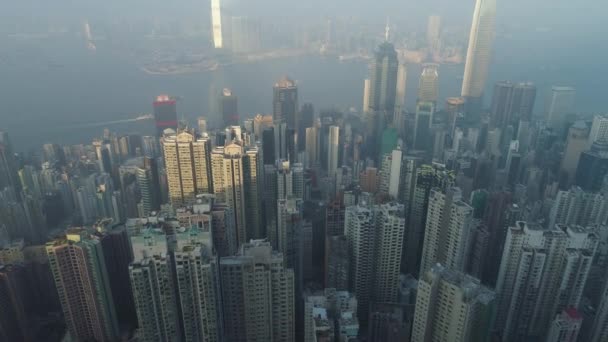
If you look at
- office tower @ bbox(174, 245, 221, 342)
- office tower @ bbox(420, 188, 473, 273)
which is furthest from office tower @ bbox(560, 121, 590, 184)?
office tower @ bbox(174, 245, 221, 342)

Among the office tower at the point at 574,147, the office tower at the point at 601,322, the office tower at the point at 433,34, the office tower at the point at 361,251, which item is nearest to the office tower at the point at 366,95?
the office tower at the point at 433,34

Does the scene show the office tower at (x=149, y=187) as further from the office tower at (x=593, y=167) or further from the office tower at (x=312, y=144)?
the office tower at (x=593, y=167)

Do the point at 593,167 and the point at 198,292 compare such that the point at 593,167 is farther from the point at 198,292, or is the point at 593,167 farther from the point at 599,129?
the point at 198,292

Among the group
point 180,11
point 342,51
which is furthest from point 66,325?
point 342,51

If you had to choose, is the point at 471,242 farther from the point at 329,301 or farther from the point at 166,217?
the point at 166,217

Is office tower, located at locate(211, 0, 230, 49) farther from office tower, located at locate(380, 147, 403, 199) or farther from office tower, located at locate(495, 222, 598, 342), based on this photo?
office tower, located at locate(495, 222, 598, 342)

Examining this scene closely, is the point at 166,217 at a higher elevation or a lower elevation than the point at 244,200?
higher
